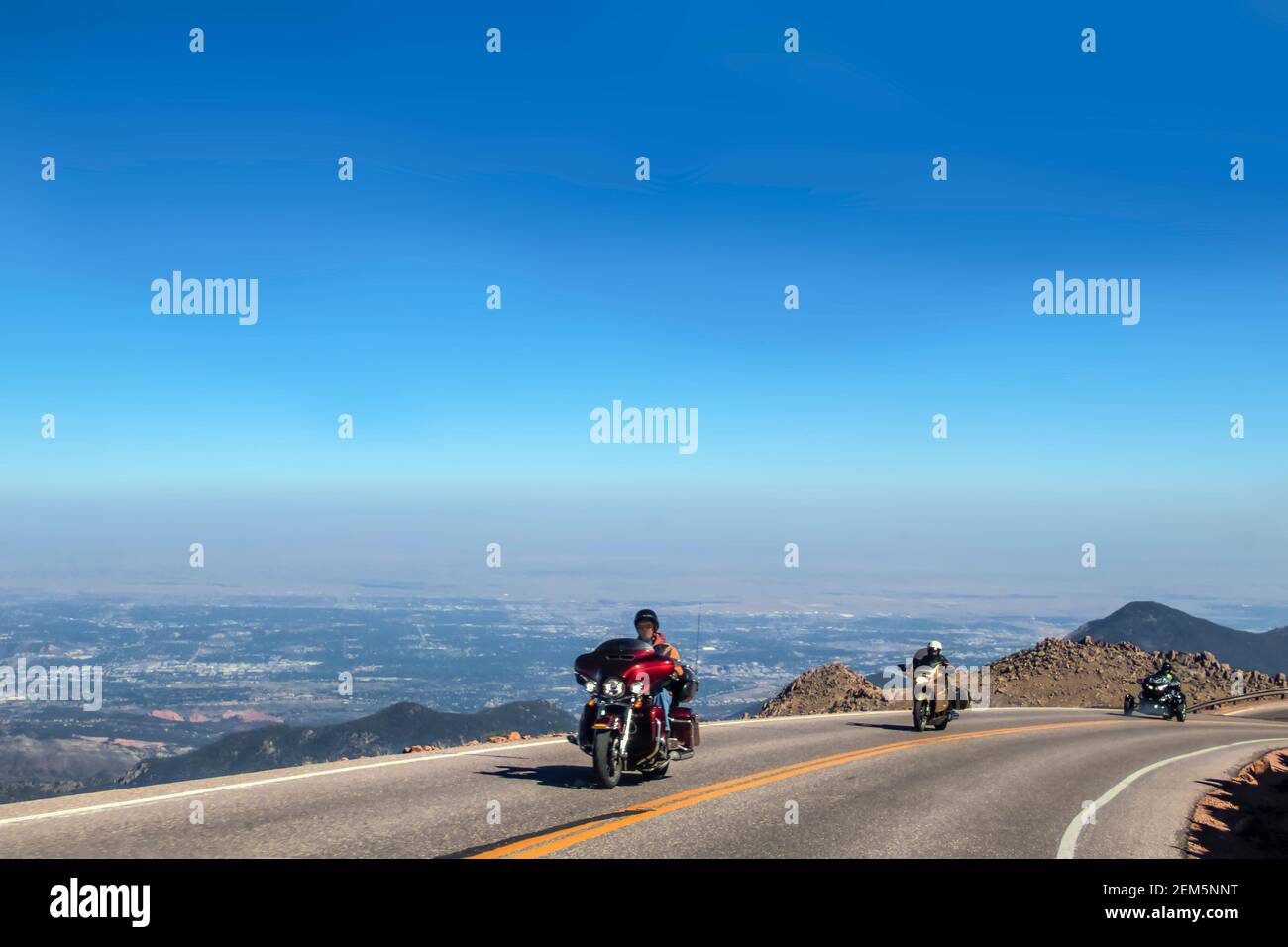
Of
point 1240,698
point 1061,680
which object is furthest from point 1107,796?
point 1240,698

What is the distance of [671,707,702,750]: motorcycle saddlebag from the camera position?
38.7ft

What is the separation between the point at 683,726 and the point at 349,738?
82.2 meters

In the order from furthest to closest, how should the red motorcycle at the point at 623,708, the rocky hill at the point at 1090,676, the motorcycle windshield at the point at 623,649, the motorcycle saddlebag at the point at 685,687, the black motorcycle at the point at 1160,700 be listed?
the rocky hill at the point at 1090,676 → the black motorcycle at the point at 1160,700 → the motorcycle saddlebag at the point at 685,687 → the motorcycle windshield at the point at 623,649 → the red motorcycle at the point at 623,708

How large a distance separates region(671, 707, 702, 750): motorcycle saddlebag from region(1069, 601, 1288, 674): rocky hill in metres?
157

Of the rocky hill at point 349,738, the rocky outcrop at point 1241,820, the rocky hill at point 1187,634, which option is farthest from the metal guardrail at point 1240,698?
the rocky hill at point 1187,634

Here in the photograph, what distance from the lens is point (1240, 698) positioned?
41.7 meters

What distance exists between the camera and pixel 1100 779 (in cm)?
1434

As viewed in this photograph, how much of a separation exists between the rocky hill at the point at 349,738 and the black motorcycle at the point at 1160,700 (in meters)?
49.4

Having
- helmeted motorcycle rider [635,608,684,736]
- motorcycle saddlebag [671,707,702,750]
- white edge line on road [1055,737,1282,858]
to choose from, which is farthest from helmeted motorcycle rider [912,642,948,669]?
helmeted motorcycle rider [635,608,684,736]

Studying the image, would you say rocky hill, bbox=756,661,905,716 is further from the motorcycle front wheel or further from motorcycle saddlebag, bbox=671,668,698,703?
the motorcycle front wheel

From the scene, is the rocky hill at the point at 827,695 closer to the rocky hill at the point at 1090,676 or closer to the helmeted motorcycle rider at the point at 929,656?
the rocky hill at the point at 1090,676

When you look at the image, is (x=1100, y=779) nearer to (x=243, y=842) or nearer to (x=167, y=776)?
(x=243, y=842)

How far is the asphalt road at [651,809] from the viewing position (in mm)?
7555
